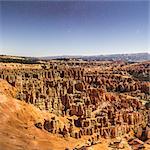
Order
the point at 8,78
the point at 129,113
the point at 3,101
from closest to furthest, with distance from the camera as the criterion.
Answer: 1. the point at 3,101
2. the point at 129,113
3. the point at 8,78

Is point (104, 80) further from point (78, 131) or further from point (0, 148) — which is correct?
point (0, 148)

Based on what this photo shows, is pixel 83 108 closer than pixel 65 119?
No

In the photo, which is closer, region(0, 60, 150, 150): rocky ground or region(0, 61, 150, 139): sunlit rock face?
region(0, 60, 150, 150): rocky ground

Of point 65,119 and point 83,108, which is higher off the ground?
point 83,108

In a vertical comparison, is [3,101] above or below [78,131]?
above

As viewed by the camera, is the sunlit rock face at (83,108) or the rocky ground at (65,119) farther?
the sunlit rock face at (83,108)

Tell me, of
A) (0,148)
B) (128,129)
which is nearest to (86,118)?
(128,129)

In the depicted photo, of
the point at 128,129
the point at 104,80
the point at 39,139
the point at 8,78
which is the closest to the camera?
the point at 39,139

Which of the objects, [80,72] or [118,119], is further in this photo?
[80,72]

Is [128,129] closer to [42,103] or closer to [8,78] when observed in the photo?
[42,103]
